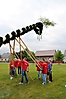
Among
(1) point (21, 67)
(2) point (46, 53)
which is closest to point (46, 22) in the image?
(1) point (21, 67)

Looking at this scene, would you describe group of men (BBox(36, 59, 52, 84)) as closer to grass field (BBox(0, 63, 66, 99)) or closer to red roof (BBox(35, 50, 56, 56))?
grass field (BBox(0, 63, 66, 99))

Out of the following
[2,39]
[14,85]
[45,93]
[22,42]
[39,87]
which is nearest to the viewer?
[2,39]

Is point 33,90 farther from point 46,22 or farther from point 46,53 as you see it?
point 46,53

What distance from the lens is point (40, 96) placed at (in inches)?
531

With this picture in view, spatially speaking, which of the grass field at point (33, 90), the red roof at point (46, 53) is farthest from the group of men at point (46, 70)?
the red roof at point (46, 53)

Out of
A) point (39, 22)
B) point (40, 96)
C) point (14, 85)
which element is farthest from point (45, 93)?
point (39, 22)

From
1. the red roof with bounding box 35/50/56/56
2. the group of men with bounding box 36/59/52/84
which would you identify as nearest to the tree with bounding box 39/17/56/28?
the group of men with bounding box 36/59/52/84

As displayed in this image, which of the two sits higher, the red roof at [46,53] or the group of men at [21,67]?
the red roof at [46,53]

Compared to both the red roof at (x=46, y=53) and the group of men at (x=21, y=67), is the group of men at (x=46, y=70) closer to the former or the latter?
the group of men at (x=21, y=67)

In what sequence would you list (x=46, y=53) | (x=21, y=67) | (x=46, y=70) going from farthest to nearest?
(x=46, y=53) < (x=21, y=67) < (x=46, y=70)

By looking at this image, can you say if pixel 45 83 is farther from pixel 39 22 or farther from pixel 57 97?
pixel 39 22

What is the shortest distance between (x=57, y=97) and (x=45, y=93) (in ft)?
4.42

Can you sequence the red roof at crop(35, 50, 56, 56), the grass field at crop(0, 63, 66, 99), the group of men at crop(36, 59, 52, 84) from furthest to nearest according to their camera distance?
the red roof at crop(35, 50, 56, 56) → the group of men at crop(36, 59, 52, 84) → the grass field at crop(0, 63, 66, 99)

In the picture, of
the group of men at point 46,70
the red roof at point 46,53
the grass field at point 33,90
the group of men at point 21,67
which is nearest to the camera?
the grass field at point 33,90
